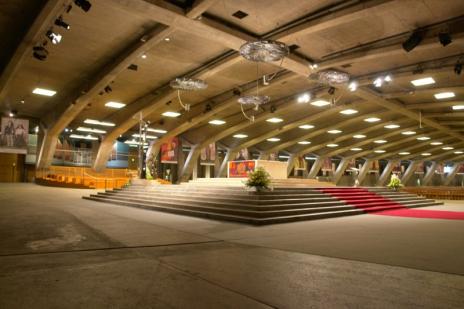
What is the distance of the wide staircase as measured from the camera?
31.5 feet

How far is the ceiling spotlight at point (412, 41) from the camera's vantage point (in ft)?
36.4

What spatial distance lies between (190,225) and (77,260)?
395 cm

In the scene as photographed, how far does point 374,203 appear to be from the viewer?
1430 cm

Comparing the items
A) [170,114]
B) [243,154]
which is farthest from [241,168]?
[243,154]

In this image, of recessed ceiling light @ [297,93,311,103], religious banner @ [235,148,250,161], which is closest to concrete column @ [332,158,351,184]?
religious banner @ [235,148,250,161]

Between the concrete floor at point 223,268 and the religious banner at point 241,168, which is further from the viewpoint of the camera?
the religious banner at point 241,168

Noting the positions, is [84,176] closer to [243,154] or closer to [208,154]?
[208,154]

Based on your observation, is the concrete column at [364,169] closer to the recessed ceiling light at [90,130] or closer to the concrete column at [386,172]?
the concrete column at [386,172]

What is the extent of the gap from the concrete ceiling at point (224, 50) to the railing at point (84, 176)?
418 cm

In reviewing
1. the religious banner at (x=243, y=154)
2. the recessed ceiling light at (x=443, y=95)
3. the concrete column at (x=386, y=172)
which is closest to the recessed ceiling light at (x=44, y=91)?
the religious banner at (x=243, y=154)

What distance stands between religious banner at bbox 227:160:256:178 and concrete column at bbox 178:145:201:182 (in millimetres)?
13877

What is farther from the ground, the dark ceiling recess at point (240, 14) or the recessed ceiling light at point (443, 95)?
the dark ceiling recess at point (240, 14)

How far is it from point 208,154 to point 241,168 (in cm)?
1526

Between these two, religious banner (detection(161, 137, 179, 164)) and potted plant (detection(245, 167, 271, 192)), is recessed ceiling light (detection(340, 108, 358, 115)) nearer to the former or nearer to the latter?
religious banner (detection(161, 137, 179, 164))
